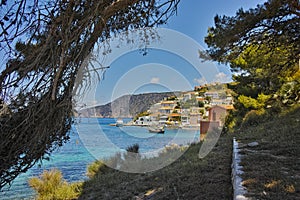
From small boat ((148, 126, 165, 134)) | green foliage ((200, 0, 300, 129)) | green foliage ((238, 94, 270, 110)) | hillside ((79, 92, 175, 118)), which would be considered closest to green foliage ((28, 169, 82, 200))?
hillside ((79, 92, 175, 118))

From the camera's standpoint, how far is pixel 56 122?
166 cm

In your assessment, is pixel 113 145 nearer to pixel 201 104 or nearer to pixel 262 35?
pixel 201 104

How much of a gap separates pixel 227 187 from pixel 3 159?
242 centimetres

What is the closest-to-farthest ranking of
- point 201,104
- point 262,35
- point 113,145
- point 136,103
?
point 262,35 < point 136,103 < point 113,145 < point 201,104

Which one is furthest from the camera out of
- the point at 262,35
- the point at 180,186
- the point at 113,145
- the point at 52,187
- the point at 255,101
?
the point at 255,101

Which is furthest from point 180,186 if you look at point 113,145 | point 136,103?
point 113,145

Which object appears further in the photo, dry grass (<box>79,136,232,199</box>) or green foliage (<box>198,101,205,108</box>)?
green foliage (<box>198,101,205,108</box>)

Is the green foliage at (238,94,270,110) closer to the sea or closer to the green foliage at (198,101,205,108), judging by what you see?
the sea

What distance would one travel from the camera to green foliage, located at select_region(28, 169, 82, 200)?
16.2 ft

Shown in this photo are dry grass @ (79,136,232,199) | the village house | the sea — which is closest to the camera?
dry grass @ (79,136,232,199)

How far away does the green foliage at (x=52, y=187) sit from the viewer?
4938 millimetres

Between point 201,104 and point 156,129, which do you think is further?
point 201,104

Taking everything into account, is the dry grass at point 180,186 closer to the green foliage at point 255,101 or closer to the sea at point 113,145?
the sea at point 113,145

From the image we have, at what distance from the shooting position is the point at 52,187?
5305 millimetres
